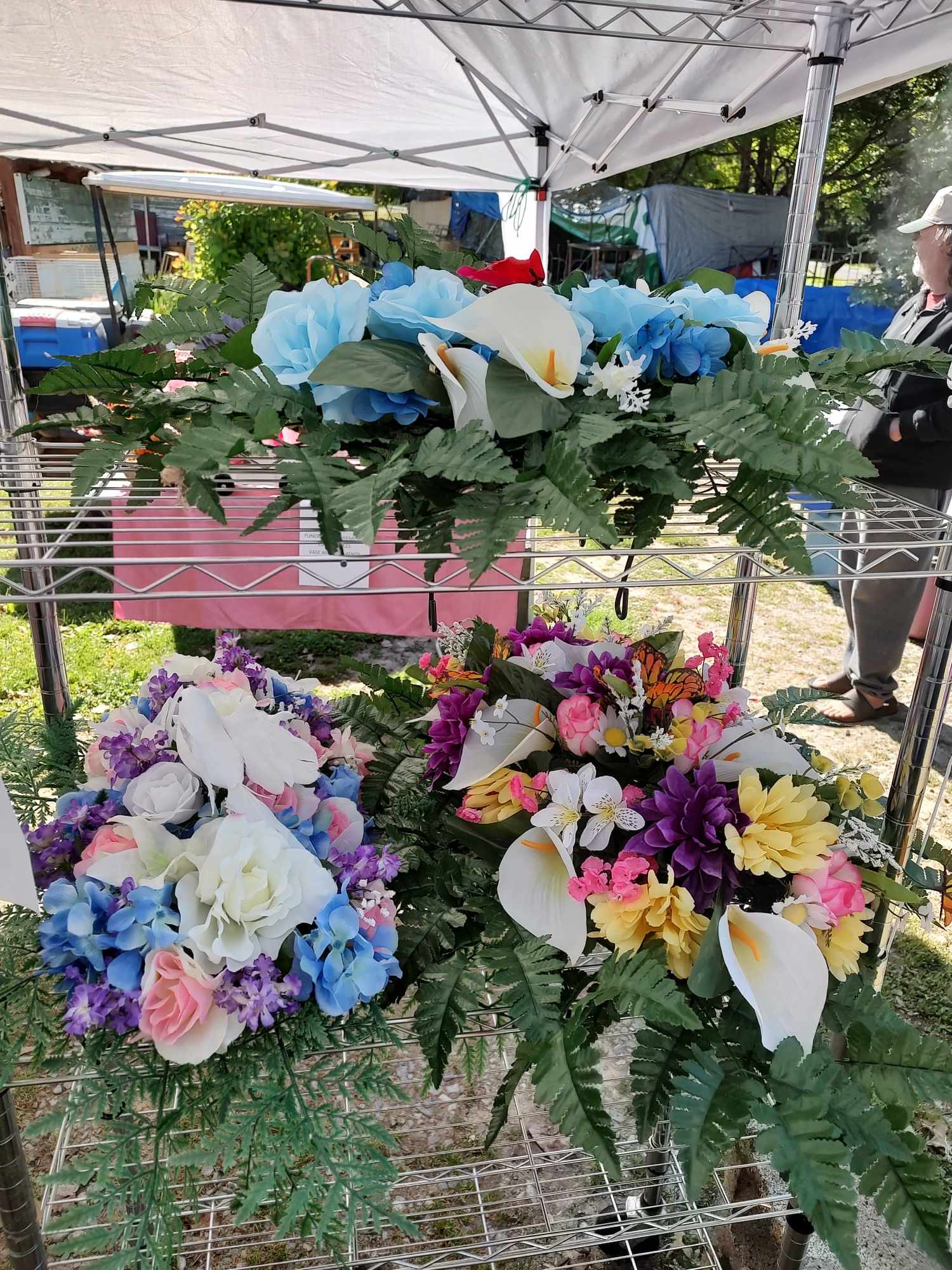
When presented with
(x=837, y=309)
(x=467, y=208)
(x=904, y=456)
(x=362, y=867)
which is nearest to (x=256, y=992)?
(x=362, y=867)

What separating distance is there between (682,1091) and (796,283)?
1123 mm

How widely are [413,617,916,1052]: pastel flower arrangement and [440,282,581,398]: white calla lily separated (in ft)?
1.20

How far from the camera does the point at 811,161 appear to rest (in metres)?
1.25

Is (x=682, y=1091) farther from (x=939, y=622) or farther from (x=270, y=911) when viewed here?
(x=939, y=622)

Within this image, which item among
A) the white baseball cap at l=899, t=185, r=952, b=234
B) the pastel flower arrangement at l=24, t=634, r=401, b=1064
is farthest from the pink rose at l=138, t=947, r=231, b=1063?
the white baseball cap at l=899, t=185, r=952, b=234

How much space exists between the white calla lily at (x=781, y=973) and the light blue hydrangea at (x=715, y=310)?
20.8 inches

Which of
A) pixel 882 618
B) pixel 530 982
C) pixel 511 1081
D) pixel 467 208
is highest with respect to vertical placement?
pixel 467 208

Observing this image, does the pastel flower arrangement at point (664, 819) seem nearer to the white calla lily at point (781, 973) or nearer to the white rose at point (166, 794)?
Answer: the white calla lily at point (781, 973)

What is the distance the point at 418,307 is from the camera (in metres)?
0.67

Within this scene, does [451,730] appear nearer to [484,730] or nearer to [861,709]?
[484,730]

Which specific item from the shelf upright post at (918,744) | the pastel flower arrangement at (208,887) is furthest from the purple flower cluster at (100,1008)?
the shelf upright post at (918,744)

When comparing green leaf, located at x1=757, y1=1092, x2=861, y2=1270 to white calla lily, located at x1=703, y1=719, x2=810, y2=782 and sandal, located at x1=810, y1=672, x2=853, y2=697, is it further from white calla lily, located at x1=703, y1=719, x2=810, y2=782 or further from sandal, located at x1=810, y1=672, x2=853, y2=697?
sandal, located at x1=810, y1=672, x2=853, y2=697

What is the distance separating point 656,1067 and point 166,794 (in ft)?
1.63

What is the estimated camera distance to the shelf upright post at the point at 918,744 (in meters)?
1.04
